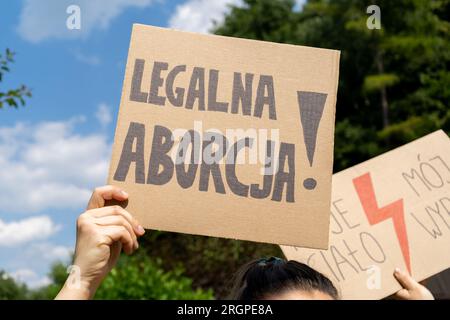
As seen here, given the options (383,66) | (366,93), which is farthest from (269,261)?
(383,66)

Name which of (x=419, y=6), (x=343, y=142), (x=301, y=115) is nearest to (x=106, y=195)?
(x=301, y=115)

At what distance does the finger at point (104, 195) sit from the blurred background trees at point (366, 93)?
7.05 meters

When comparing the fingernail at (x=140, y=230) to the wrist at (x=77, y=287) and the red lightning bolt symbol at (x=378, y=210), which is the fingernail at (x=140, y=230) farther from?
the red lightning bolt symbol at (x=378, y=210)

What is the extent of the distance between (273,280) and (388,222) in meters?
0.80

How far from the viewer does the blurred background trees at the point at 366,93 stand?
9984mm

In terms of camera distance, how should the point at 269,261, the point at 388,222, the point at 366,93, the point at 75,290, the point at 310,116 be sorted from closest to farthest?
the point at 75,290 < the point at 269,261 < the point at 310,116 < the point at 388,222 < the point at 366,93

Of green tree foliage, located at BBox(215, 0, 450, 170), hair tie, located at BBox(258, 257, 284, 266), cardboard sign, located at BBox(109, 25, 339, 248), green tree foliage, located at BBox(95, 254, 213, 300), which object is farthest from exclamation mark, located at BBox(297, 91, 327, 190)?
green tree foliage, located at BBox(215, 0, 450, 170)

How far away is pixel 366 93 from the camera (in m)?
13.6

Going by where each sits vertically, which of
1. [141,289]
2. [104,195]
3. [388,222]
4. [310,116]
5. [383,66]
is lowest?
[104,195]

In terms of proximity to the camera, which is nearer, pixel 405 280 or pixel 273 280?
pixel 273 280

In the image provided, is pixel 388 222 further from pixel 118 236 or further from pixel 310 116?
pixel 118 236

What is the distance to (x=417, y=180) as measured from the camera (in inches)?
83.3

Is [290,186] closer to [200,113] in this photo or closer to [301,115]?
[301,115]

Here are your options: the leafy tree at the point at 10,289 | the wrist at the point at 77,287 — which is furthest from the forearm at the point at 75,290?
the leafy tree at the point at 10,289
